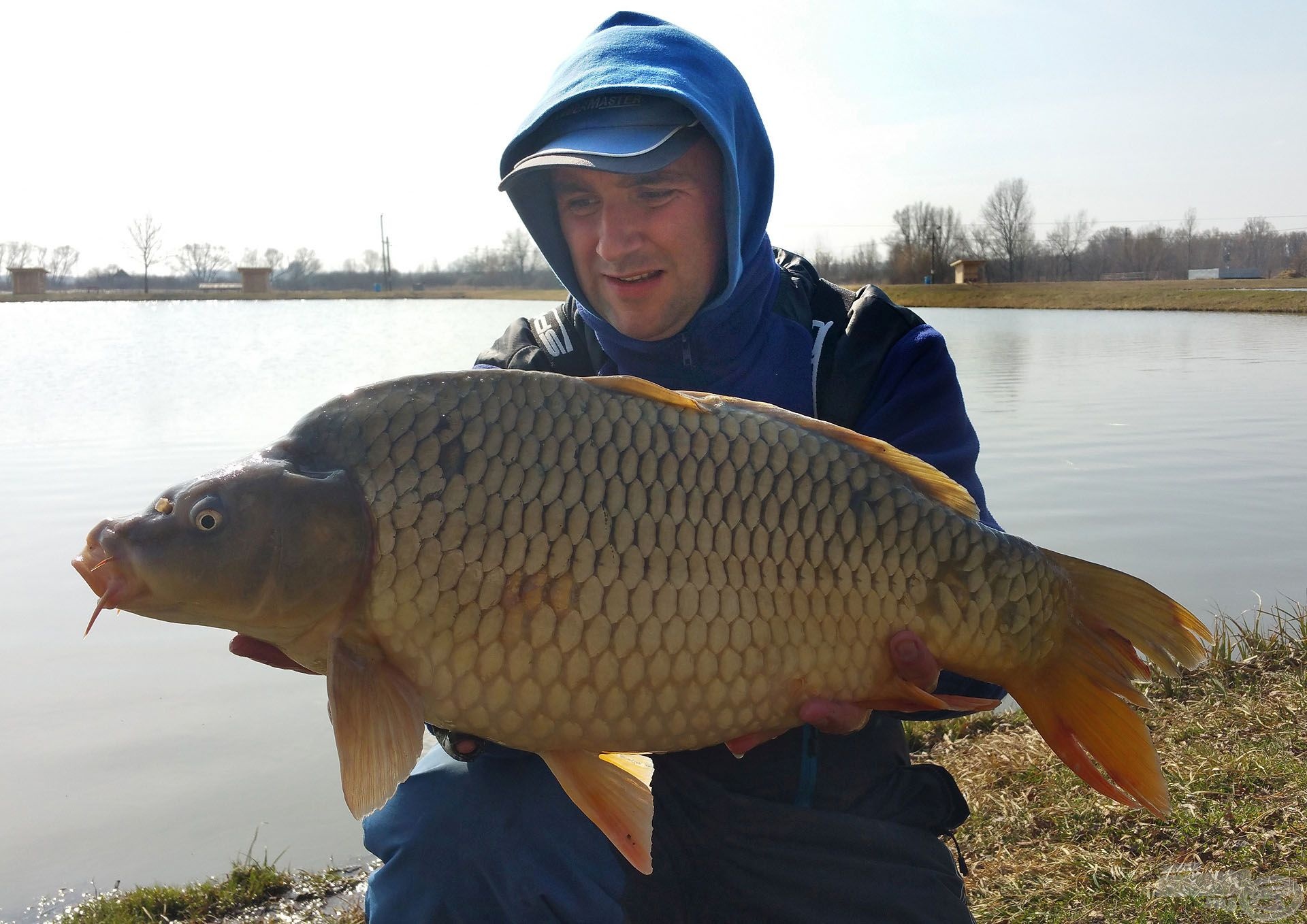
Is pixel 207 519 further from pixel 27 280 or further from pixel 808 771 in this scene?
pixel 27 280

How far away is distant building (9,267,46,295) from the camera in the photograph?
41194 millimetres

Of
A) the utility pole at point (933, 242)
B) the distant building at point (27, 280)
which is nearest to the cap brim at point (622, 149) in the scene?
the utility pole at point (933, 242)

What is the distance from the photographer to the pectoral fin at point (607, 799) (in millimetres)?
1207

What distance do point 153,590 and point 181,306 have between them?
34293 mm

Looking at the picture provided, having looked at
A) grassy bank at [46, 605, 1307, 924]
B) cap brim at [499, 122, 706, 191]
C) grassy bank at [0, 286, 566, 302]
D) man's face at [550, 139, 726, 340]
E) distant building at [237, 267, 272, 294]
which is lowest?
grassy bank at [46, 605, 1307, 924]

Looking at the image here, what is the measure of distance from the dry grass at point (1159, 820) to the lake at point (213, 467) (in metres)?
1.18

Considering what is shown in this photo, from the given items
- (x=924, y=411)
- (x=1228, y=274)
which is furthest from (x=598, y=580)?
(x=1228, y=274)

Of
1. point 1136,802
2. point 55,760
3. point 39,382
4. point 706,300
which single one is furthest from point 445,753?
point 39,382

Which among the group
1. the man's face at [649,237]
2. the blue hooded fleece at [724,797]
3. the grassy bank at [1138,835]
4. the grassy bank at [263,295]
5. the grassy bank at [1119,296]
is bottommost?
the grassy bank at [1138,835]

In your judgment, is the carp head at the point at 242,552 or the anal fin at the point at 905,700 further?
the anal fin at the point at 905,700

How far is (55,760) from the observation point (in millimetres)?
2604

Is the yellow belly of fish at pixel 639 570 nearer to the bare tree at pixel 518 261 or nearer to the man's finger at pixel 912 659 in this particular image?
the man's finger at pixel 912 659

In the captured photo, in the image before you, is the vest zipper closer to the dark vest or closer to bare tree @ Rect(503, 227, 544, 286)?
the dark vest

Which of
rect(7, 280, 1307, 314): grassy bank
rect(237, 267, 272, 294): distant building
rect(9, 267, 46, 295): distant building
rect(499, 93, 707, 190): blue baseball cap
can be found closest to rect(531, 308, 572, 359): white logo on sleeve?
rect(499, 93, 707, 190): blue baseball cap
